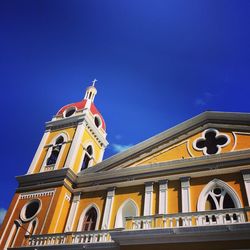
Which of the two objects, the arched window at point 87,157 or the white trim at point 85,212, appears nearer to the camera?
the white trim at point 85,212

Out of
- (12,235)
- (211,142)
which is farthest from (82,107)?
(211,142)

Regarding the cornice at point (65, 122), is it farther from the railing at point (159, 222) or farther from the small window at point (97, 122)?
the railing at point (159, 222)

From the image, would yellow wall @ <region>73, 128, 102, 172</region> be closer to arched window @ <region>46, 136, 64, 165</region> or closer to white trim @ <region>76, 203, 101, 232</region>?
arched window @ <region>46, 136, 64, 165</region>

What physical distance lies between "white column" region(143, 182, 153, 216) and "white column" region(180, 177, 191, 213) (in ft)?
4.99

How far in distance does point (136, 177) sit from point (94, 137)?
6378 millimetres

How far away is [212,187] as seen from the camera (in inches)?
553

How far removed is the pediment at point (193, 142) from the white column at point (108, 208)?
1.64 meters

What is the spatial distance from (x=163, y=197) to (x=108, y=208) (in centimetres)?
289

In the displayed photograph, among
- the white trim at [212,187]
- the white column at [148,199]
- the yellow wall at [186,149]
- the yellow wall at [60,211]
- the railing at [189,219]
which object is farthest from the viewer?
the yellow wall at [60,211]

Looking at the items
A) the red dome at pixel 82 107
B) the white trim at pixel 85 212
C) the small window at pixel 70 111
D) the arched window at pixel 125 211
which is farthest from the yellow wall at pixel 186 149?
the small window at pixel 70 111

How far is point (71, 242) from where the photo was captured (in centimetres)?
1371

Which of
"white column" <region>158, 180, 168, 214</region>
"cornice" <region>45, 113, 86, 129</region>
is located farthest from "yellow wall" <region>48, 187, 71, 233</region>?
"white column" <region>158, 180, 168, 214</region>

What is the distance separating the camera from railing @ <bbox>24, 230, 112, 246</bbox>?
13149mm

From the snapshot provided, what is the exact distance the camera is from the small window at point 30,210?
17.1 metres
